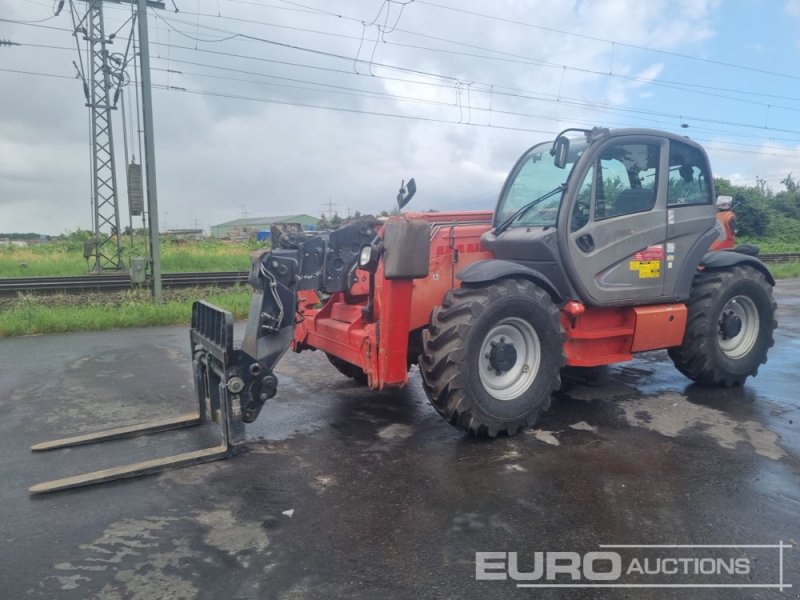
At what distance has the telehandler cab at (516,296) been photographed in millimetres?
4449

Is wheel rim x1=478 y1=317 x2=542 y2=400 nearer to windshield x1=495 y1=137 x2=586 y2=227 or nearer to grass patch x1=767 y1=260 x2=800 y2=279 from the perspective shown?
windshield x1=495 y1=137 x2=586 y2=227

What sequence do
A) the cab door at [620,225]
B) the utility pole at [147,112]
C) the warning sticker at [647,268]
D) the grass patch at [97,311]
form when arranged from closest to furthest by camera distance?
the cab door at [620,225], the warning sticker at [647,268], the grass patch at [97,311], the utility pole at [147,112]

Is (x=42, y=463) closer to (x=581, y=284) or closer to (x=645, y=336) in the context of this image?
(x=581, y=284)

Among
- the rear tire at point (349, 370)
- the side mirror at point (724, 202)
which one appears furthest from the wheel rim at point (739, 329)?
the rear tire at point (349, 370)

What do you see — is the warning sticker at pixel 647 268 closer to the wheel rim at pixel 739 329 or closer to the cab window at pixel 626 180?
the cab window at pixel 626 180

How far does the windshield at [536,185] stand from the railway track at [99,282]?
1118 centimetres

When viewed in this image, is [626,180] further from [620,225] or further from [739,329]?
[739,329]

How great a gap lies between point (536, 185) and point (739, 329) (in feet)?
9.31

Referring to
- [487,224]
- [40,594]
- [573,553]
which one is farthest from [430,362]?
[40,594]

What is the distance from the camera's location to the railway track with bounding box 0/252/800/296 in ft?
46.5

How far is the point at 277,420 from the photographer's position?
5359 millimetres

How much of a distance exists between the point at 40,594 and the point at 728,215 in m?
7.34

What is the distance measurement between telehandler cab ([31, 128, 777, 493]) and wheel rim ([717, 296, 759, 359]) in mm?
16

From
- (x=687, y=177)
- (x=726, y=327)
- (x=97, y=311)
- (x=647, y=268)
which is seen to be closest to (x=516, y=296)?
(x=647, y=268)
